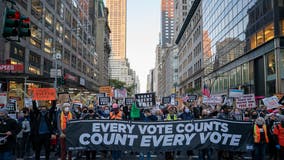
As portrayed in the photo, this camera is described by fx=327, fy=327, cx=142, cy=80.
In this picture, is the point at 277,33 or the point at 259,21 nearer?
the point at 277,33

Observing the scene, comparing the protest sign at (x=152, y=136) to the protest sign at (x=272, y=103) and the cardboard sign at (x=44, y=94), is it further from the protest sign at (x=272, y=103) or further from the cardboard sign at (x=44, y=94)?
the cardboard sign at (x=44, y=94)

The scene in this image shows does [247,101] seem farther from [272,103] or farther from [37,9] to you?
[37,9]

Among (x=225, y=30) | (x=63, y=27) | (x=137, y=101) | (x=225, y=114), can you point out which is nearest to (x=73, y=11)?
(x=63, y=27)

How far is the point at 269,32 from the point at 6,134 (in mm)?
28311

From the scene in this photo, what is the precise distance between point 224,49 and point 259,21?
1514 cm

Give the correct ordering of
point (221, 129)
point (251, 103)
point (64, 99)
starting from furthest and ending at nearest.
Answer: point (64, 99) < point (251, 103) < point (221, 129)

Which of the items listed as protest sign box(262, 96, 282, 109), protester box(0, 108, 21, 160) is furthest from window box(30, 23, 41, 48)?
protester box(0, 108, 21, 160)

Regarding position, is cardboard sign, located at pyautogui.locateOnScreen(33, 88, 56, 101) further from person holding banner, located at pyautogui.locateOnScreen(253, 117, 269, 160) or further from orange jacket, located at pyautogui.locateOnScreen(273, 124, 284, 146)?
orange jacket, located at pyautogui.locateOnScreen(273, 124, 284, 146)

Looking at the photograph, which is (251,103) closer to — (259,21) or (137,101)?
(137,101)

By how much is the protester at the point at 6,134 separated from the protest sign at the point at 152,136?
1.99 meters

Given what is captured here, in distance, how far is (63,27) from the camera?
2224 inches

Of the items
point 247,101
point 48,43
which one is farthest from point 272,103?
point 48,43

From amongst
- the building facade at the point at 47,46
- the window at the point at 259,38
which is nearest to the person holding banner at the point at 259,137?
the building facade at the point at 47,46

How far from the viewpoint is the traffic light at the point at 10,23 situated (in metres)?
8.86
